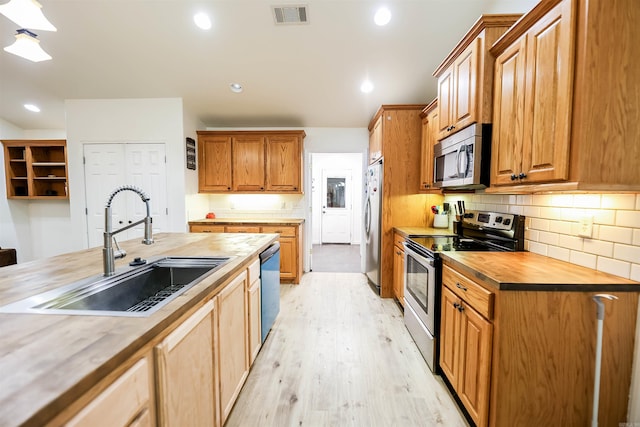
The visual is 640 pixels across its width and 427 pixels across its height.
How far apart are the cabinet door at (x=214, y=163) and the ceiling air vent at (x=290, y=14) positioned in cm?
201

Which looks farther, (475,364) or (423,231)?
(423,231)

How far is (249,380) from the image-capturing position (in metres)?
1.94

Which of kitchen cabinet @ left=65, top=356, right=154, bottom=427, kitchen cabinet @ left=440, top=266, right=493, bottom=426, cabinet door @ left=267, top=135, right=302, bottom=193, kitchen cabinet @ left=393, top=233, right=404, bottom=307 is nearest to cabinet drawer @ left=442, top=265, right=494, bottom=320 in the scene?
kitchen cabinet @ left=440, top=266, right=493, bottom=426

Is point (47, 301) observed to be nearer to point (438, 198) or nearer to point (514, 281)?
point (514, 281)

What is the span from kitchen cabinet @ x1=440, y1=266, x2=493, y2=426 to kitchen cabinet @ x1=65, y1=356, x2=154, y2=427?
1422mm

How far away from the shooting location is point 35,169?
448 cm

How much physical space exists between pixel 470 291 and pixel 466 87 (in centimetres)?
142

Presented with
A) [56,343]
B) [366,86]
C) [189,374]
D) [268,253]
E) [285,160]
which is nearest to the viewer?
[56,343]

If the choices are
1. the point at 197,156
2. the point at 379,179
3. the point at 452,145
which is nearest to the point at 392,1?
the point at 452,145

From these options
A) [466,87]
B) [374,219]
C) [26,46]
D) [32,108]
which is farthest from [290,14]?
[32,108]

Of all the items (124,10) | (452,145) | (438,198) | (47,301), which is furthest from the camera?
(438,198)

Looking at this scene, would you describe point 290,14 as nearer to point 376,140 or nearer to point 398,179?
point 376,140

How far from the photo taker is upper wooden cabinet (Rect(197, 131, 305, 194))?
4.21 meters

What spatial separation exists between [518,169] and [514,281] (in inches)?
26.8
